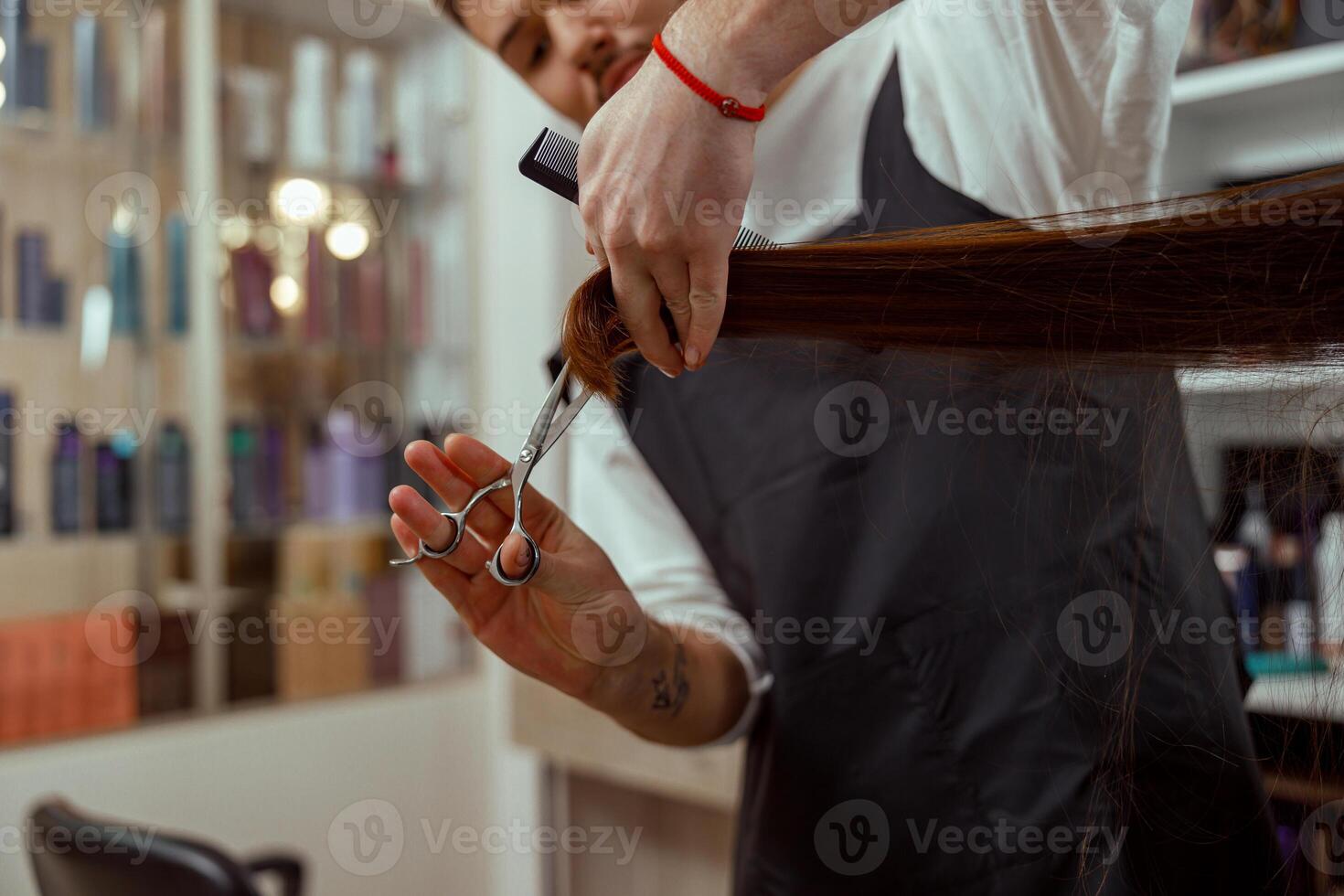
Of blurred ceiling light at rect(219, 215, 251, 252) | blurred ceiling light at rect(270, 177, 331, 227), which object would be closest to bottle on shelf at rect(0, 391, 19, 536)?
blurred ceiling light at rect(219, 215, 251, 252)

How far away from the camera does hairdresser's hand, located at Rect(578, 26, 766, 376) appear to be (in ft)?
1.57

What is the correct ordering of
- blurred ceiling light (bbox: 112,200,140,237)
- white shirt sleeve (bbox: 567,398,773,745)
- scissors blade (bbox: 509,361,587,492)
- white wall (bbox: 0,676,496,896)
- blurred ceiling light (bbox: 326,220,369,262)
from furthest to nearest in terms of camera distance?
blurred ceiling light (bbox: 326,220,369,262), blurred ceiling light (bbox: 112,200,140,237), white wall (bbox: 0,676,496,896), white shirt sleeve (bbox: 567,398,773,745), scissors blade (bbox: 509,361,587,492)

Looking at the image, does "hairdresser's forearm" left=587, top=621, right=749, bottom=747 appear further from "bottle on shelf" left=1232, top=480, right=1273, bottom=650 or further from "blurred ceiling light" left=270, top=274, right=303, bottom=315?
"blurred ceiling light" left=270, top=274, right=303, bottom=315

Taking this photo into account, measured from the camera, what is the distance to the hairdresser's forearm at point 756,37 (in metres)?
0.48

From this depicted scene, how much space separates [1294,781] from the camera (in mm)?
607

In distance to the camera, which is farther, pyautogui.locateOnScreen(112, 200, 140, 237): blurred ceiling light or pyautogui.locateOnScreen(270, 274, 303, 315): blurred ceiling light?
pyautogui.locateOnScreen(270, 274, 303, 315): blurred ceiling light

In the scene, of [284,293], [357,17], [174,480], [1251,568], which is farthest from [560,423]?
[357,17]

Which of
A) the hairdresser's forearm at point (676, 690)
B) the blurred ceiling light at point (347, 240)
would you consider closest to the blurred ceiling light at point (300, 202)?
the blurred ceiling light at point (347, 240)

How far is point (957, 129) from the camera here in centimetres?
77

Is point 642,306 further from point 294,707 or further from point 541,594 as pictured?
point 294,707

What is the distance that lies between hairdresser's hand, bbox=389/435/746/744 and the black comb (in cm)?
18

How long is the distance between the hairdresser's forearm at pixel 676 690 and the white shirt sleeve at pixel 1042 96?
0.42 m

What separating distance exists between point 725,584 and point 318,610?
1.45 metres

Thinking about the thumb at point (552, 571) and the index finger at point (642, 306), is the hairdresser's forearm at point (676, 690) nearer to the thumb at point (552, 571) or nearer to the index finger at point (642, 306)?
the thumb at point (552, 571)
